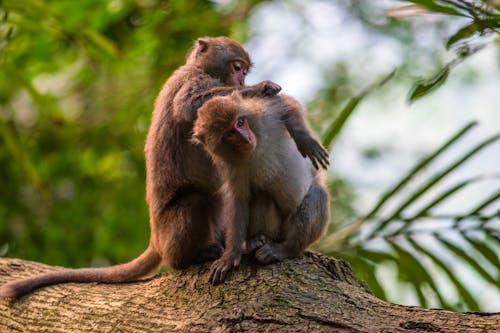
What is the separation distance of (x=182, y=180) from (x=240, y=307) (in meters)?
1.75

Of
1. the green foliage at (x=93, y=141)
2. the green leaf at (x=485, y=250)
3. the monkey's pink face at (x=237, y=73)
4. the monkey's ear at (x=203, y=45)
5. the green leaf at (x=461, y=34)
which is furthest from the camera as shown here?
the green foliage at (x=93, y=141)

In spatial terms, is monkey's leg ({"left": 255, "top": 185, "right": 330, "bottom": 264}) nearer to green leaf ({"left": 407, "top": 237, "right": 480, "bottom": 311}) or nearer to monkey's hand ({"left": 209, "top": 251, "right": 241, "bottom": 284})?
monkey's hand ({"left": 209, "top": 251, "right": 241, "bottom": 284})

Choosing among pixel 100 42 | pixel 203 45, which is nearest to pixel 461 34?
pixel 203 45

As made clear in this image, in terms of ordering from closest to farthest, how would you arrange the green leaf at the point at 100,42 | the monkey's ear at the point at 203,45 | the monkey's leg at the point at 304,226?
the monkey's leg at the point at 304,226, the monkey's ear at the point at 203,45, the green leaf at the point at 100,42

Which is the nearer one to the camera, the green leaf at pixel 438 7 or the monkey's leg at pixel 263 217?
the green leaf at pixel 438 7

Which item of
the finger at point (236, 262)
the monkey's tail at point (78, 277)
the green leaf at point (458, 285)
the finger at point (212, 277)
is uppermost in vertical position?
the finger at point (236, 262)

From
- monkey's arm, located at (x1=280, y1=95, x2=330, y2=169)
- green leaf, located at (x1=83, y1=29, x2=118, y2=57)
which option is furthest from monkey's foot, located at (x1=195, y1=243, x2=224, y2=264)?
green leaf, located at (x1=83, y1=29, x2=118, y2=57)

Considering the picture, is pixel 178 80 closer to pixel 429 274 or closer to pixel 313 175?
pixel 313 175

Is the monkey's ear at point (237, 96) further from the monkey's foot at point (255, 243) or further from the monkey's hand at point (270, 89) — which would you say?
the monkey's foot at point (255, 243)

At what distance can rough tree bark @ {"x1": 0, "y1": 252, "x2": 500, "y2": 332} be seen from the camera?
3.67m

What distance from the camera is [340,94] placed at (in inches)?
507

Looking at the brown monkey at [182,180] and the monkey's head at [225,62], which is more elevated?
the monkey's head at [225,62]

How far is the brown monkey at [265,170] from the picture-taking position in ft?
15.6

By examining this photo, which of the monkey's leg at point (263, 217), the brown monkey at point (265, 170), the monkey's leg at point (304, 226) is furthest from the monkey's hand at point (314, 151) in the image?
the monkey's leg at point (263, 217)
